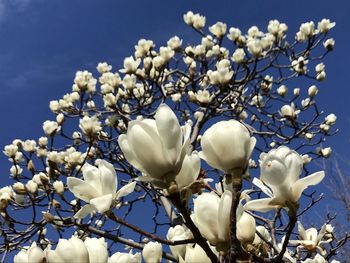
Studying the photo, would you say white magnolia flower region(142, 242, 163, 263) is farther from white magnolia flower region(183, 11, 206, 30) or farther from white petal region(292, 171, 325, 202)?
white magnolia flower region(183, 11, 206, 30)

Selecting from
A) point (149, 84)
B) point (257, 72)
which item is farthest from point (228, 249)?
point (257, 72)

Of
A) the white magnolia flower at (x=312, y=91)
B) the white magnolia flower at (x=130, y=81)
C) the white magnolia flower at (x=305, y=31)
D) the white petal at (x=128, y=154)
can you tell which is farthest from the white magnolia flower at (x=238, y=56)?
the white petal at (x=128, y=154)

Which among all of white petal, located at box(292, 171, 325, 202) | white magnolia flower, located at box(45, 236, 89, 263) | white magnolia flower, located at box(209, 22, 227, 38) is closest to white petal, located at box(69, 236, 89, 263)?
white magnolia flower, located at box(45, 236, 89, 263)

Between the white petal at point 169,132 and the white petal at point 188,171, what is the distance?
0.16 ft

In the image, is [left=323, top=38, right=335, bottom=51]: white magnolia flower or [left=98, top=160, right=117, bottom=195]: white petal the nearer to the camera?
[left=98, top=160, right=117, bottom=195]: white petal

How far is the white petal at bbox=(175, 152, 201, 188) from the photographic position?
2.67 feet

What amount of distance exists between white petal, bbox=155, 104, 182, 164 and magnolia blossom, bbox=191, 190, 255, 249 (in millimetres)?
111

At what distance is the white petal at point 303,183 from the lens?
83cm

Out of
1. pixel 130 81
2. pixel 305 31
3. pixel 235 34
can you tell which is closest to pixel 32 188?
pixel 130 81

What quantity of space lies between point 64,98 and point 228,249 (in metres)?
4.55

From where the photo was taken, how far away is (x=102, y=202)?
33.0 inches

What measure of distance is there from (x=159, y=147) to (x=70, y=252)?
0.21m

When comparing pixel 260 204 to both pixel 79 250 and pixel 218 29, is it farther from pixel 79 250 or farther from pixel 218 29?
pixel 218 29

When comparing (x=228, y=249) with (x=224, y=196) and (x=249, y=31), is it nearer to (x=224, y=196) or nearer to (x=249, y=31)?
(x=224, y=196)
